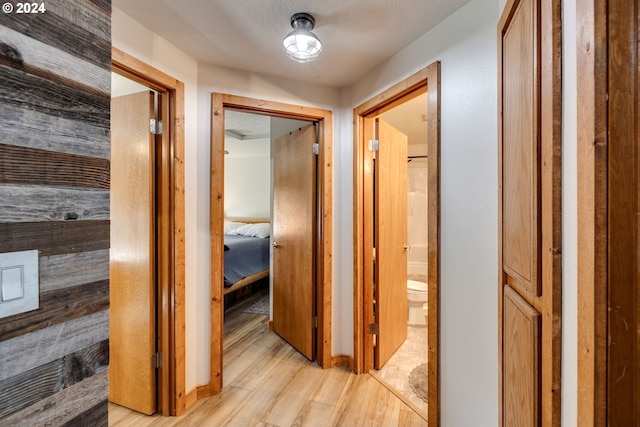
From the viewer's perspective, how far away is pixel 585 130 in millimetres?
565

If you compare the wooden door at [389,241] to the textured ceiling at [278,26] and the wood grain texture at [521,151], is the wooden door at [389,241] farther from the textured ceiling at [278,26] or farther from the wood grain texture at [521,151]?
the wood grain texture at [521,151]

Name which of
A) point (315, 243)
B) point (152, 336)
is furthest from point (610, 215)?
point (152, 336)

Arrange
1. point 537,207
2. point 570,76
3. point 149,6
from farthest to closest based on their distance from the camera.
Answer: point 149,6 < point 537,207 < point 570,76

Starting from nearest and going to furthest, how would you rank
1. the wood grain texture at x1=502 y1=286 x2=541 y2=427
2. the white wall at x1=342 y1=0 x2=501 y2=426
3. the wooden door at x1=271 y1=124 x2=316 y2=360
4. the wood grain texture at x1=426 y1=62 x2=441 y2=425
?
the wood grain texture at x1=502 y1=286 x2=541 y2=427 → the white wall at x1=342 y1=0 x2=501 y2=426 → the wood grain texture at x1=426 y1=62 x2=441 y2=425 → the wooden door at x1=271 y1=124 x2=316 y2=360

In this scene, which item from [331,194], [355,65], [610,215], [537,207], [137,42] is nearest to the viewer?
[610,215]

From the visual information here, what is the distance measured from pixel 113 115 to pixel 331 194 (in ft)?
5.39

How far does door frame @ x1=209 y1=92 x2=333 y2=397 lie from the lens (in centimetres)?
204

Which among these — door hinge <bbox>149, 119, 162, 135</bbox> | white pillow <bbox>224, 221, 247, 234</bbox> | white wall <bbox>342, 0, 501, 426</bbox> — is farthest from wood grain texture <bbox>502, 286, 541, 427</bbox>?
white pillow <bbox>224, 221, 247, 234</bbox>

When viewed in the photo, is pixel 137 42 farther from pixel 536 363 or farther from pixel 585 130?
pixel 536 363

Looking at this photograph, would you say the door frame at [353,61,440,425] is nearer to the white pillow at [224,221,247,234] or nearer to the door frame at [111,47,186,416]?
the door frame at [111,47,186,416]

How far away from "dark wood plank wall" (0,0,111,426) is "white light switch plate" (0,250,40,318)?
0.05 feet

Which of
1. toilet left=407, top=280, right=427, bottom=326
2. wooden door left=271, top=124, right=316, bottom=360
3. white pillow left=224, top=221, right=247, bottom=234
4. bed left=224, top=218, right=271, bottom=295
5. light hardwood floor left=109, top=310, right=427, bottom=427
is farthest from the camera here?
white pillow left=224, top=221, right=247, bottom=234

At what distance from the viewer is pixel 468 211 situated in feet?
4.67

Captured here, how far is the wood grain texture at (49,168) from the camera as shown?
599mm
